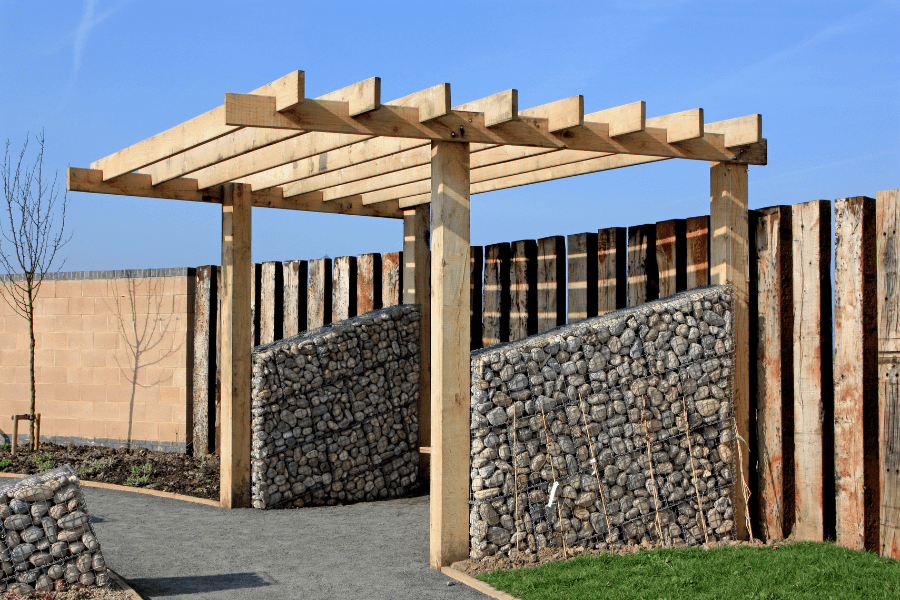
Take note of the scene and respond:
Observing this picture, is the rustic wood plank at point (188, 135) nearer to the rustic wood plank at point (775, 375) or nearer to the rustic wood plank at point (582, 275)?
the rustic wood plank at point (582, 275)

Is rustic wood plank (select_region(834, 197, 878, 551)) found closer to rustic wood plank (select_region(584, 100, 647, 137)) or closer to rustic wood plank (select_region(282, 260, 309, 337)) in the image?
rustic wood plank (select_region(584, 100, 647, 137))

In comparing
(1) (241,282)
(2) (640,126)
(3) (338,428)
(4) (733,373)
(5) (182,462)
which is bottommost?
(5) (182,462)

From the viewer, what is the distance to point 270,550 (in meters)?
6.55

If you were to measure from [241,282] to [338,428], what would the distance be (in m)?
1.82

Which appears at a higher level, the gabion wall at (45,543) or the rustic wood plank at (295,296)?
the rustic wood plank at (295,296)

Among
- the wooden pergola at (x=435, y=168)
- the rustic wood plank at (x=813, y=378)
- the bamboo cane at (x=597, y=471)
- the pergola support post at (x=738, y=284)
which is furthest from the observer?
the pergola support post at (x=738, y=284)

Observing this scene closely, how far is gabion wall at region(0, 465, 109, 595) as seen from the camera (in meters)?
5.32

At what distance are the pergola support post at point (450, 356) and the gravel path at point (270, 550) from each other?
37 centimetres

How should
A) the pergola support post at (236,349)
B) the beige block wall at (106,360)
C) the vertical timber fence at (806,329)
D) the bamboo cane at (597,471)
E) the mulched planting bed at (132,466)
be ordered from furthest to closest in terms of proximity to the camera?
the beige block wall at (106,360), the mulched planting bed at (132,466), the pergola support post at (236,349), the bamboo cane at (597,471), the vertical timber fence at (806,329)

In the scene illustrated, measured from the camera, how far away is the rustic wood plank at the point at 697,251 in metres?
7.04

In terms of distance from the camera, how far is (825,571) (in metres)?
5.42

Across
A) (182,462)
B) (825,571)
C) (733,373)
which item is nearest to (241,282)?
(182,462)

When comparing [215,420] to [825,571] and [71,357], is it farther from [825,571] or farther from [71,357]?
[825,571]

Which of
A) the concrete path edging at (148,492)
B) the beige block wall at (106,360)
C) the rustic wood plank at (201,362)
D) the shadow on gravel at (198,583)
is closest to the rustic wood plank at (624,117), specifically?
the shadow on gravel at (198,583)
